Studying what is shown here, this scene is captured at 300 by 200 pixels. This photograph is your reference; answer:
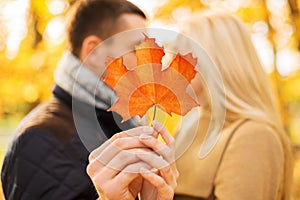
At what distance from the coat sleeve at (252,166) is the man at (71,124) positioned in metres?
0.48

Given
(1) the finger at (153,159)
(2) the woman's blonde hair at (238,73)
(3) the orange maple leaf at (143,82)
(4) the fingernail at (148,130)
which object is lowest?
(2) the woman's blonde hair at (238,73)

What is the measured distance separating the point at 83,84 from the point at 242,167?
2.16 ft

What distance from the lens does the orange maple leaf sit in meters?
0.95

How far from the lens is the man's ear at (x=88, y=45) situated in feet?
5.10

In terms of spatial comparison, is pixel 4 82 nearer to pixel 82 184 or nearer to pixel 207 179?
pixel 207 179

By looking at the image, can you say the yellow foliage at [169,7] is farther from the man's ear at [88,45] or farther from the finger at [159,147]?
the finger at [159,147]

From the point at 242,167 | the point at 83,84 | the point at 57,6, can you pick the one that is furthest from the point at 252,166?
the point at 57,6

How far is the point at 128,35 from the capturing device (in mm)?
1317

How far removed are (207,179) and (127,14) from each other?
0.69 metres

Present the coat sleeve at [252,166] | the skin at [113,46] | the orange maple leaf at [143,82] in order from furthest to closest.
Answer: the coat sleeve at [252,166], the skin at [113,46], the orange maple leaf at [143,82]

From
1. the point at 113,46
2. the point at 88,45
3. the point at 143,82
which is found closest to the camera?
the point at 143,82

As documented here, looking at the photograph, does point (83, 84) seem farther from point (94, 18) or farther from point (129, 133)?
point (129, 133)

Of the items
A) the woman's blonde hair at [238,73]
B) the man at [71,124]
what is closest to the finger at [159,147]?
the man at [71,124]

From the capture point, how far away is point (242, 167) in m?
1.81
